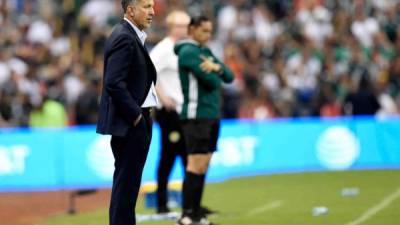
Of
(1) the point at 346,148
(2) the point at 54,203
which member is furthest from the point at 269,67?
(2) the point at 54,203

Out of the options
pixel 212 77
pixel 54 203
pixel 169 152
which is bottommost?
pixel 54 203

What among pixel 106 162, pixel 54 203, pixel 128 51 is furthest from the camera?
pixel 106 162

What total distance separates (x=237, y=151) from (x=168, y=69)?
272 inches

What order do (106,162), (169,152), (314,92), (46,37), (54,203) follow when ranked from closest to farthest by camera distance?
1. (169,152)
2. (54,203)
3. (106,162)
4. (314,92)
5. (46,37)

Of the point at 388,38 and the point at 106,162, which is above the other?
the point at 388,38

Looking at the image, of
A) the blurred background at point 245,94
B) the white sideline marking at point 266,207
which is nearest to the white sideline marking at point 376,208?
the blurred background at point 245,94

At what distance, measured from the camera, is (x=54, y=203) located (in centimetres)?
1593

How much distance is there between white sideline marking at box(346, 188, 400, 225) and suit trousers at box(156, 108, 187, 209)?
233cm

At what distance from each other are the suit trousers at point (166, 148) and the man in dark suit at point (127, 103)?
4260 millimetres

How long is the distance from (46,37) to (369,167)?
28.9 feet

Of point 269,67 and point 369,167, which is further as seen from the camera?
point 269,67

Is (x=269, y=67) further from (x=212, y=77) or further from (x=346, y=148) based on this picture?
(x=212, y=77)

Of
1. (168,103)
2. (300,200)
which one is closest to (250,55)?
(300,200)

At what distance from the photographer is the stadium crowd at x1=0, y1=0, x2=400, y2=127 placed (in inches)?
844
